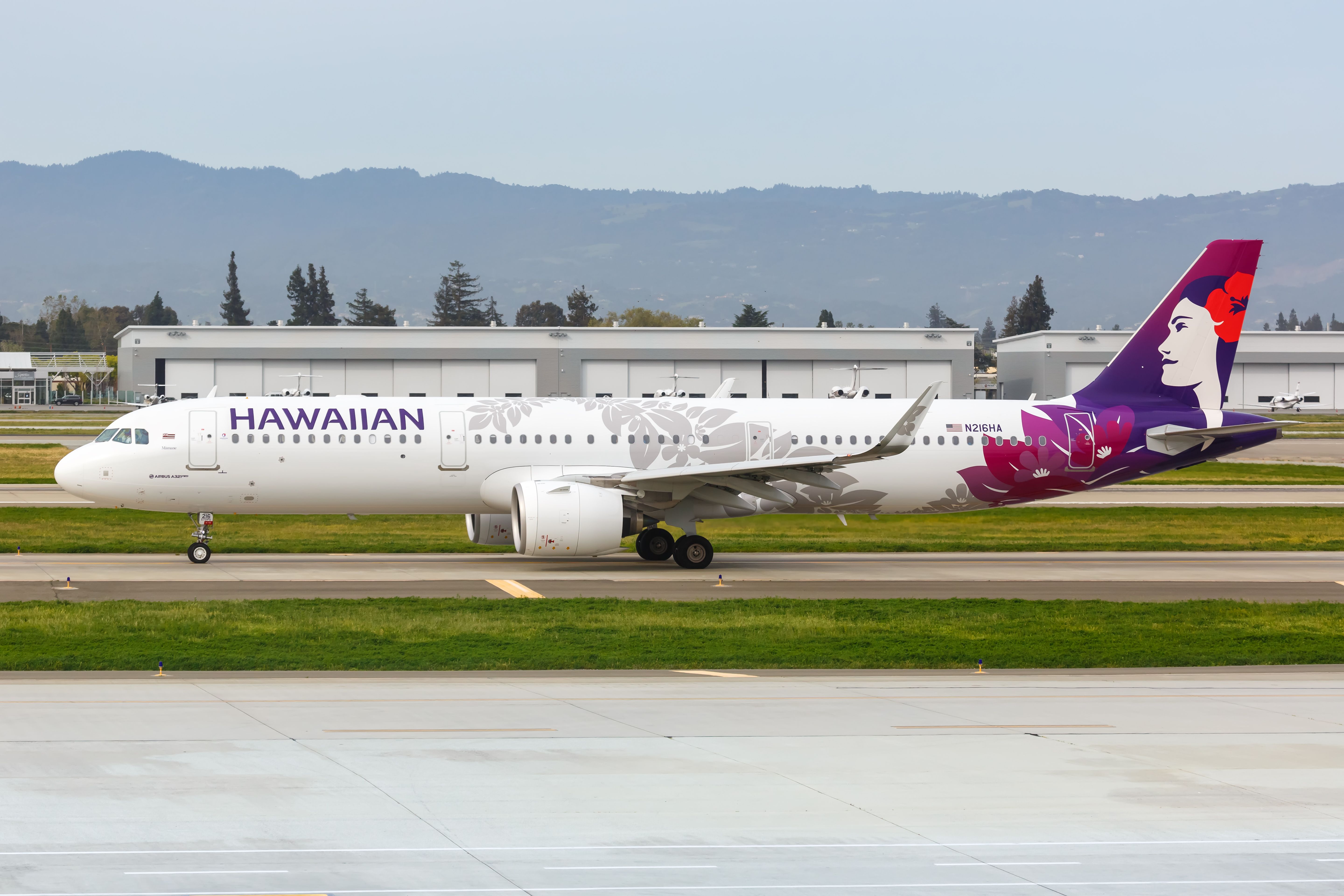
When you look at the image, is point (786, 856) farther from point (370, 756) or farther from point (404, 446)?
point (404, 446)

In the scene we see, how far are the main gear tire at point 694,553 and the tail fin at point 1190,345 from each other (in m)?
10.8

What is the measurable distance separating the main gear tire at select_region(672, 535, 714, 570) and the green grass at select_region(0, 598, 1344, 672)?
6468mm

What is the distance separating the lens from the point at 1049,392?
114312 millimetres

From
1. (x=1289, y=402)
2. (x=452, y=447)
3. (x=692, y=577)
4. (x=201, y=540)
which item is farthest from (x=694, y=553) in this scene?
(x=1289, y=402)

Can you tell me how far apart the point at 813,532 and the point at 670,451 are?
991 cm

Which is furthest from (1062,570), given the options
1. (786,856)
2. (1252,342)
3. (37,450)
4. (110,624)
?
(1252,342)

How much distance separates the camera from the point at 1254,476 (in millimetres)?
64250

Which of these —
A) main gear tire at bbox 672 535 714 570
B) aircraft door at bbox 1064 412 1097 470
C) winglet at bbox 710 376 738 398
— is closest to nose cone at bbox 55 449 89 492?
main gear tire at bbox 672 535 714 570

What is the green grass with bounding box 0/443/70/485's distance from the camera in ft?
182

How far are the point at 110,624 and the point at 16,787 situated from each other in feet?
33.0

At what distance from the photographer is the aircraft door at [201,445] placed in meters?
30.6

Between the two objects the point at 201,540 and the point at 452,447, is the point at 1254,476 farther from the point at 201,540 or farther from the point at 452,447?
the point at 201,540

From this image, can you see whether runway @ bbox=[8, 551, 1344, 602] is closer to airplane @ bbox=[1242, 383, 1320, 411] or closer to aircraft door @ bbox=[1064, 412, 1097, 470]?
aircraft door @ bbox=[1064, 412, 1097, 470]

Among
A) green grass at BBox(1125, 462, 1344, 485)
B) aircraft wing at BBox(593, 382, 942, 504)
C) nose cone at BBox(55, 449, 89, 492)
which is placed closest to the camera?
nose cone at BBox(55, 449, 89, 492)
